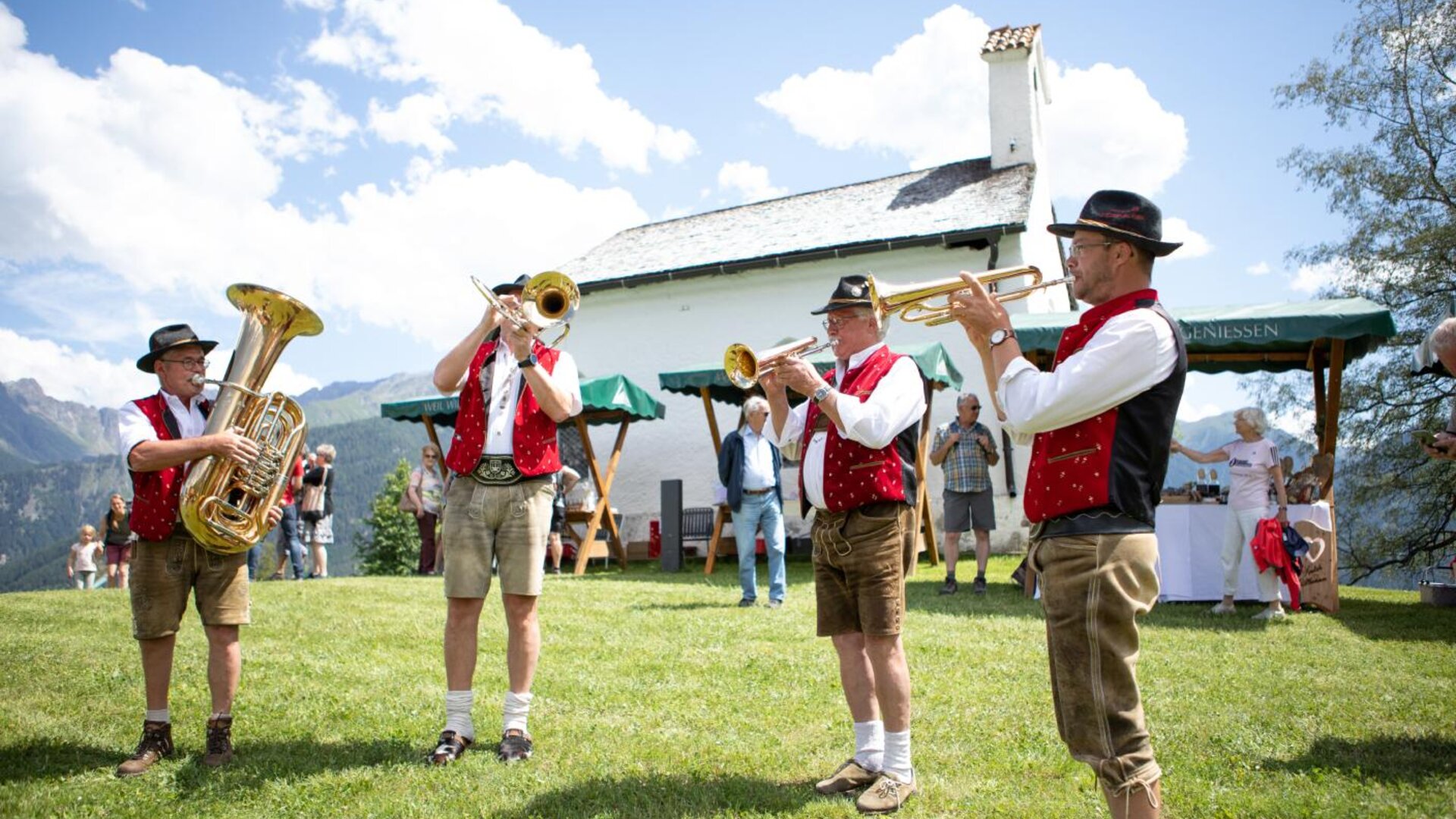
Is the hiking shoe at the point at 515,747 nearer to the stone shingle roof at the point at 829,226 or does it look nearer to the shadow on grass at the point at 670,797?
the shadow on grass at the point at 670,797

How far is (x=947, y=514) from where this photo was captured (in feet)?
32.2

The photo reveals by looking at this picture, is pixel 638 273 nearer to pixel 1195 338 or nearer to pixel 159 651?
pixel 1195 338

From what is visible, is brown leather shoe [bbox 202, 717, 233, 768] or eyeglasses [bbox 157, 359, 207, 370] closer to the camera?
brown leather shoe [bbox 202, 717, 233, 768]

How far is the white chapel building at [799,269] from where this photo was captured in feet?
53.9

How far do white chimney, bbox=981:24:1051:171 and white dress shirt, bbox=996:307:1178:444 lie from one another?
17.1 metres

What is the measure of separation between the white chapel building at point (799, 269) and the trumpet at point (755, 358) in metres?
11.9

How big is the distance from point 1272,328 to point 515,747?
28.2ft

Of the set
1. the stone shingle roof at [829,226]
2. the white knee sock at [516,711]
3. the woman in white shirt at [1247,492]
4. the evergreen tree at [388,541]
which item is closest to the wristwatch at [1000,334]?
the white knee sock at [516,711]

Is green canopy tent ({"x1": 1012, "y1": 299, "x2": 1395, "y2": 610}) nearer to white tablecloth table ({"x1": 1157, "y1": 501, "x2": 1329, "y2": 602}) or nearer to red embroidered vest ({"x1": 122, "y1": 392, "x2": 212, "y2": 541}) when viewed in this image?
white tablecloth table ({"x1": 1157, "y1": 501, "x2": 1329, "y2": 602})

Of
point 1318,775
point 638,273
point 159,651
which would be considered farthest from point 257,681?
point 638,273

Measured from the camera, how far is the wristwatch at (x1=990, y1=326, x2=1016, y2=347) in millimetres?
2881

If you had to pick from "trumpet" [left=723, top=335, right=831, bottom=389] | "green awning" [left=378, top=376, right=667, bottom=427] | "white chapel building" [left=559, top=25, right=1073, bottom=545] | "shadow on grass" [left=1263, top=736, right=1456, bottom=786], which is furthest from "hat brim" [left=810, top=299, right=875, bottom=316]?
"white chapel building" [left=559, top=25, right=1073, bottom=545]

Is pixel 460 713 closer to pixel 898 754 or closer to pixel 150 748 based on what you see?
pixel 150 748

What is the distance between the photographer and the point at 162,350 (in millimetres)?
4289
